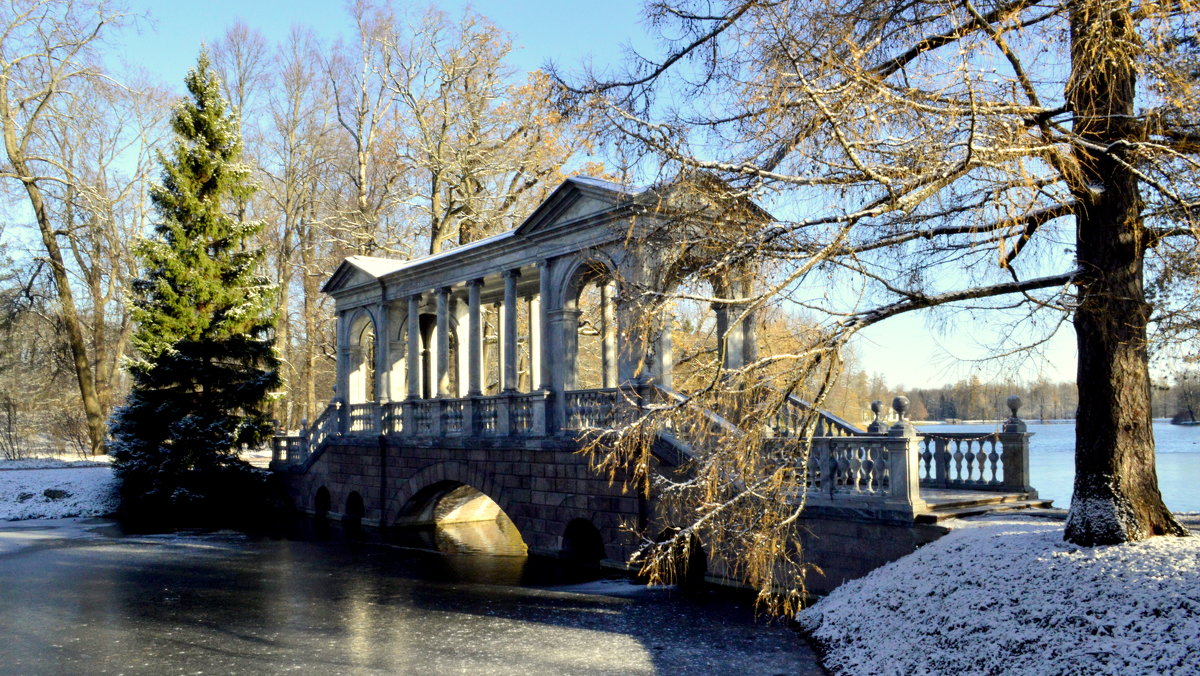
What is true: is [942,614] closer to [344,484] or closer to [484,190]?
[344,484]

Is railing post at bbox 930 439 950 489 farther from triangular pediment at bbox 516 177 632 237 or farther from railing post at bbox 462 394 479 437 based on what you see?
railing post at bbox 462 394 479 437

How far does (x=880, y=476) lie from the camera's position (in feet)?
34.6

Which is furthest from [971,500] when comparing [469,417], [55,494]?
[55,494]

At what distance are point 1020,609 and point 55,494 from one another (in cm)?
2516

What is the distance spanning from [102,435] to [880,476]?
28220 millimetres

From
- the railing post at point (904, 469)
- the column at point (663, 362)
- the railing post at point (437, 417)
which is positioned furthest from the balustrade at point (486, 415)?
the railing post at point (904, 469)

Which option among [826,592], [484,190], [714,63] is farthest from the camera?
[484,190]

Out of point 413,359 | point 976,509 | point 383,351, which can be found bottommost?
point 976,509

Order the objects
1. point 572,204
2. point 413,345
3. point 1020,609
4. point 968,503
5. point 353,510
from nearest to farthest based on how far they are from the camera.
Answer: point 1020,609 → point 968,503 → point 572,204 → point 413,345 → point 353,510

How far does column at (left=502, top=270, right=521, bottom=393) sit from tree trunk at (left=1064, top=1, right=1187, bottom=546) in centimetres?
1066

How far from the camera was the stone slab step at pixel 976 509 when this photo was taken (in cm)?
1018

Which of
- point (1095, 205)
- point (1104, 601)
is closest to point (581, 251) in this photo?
point (1095, 205)

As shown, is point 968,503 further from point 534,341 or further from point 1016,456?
point 534,341

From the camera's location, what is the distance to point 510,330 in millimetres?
17969
